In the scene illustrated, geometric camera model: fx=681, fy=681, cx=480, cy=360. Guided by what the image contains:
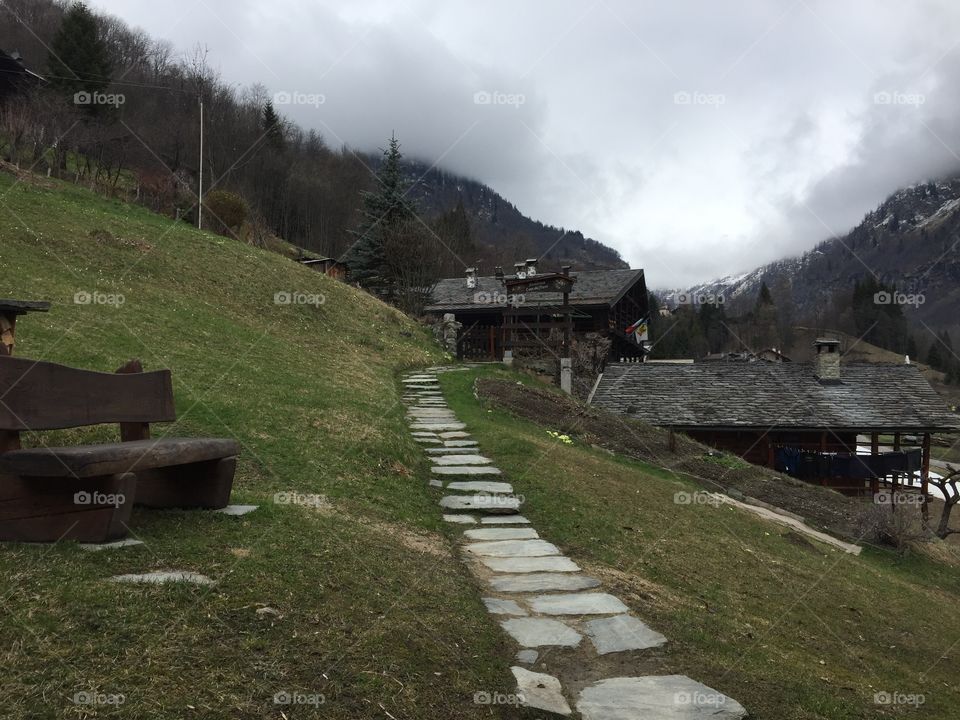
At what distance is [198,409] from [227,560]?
5401 millimetres

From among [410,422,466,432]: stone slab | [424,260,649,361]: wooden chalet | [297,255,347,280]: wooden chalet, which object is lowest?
[410,422,466,432]: stone slab

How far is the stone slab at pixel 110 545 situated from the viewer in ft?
14.9

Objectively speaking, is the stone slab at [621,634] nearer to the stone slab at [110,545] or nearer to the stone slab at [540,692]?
the stone slab at [540,692]

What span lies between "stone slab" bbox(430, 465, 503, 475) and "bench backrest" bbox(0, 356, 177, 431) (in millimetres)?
4887

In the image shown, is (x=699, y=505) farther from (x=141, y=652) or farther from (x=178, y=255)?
(x=178, y=255)

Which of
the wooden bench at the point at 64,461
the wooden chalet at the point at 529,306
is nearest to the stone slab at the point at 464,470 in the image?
the wooden bench at the point at 64,461

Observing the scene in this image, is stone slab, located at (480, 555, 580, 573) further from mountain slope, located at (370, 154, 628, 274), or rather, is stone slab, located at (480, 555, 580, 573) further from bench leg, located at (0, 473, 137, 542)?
mountain slope, located at (370, 154, 628, 274)

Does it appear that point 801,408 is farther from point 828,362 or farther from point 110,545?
point 110,545

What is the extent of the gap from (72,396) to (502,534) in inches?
181

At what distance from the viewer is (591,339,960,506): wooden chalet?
24.5 m

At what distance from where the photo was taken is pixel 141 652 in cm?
337

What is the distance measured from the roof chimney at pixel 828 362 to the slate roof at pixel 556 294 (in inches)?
421

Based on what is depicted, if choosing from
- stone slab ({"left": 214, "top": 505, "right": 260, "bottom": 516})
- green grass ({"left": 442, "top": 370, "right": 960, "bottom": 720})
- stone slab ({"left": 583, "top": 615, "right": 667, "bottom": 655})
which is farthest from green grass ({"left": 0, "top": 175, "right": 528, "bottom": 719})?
green grass ({"left": 442, "top": 370, "right": 960, "bottom": 720})

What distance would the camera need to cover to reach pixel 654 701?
157 inches
